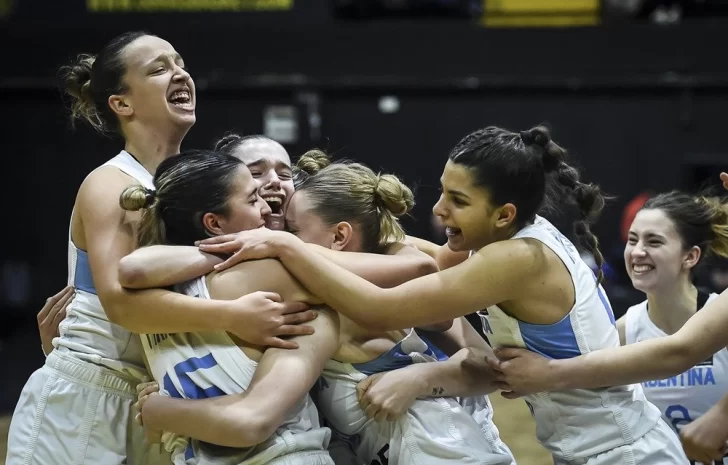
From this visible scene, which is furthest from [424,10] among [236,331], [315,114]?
[236,331]

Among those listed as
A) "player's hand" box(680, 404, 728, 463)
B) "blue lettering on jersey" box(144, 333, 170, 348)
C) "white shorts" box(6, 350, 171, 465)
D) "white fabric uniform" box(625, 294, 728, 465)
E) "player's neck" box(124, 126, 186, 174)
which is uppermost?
"player's neck" box(124, 126, 186, 174)

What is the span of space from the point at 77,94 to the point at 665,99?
6666mm

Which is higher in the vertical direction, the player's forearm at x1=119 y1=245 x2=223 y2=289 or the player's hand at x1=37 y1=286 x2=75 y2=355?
the player's forearm at x1=119 y1=245 x2=223 y2=289

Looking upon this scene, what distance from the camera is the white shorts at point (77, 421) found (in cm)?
257

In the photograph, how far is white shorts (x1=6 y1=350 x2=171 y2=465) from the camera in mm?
2574

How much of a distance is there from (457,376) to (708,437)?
707 mm

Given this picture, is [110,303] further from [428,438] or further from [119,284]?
[428,438]

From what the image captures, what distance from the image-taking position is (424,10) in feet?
28.8

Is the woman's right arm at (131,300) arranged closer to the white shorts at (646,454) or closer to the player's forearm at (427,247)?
the player's forearm at (427,247)

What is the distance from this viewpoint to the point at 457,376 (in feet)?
8.08

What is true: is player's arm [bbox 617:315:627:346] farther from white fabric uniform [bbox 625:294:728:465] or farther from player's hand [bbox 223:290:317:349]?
player's hand [bbox 223:290:317:349]

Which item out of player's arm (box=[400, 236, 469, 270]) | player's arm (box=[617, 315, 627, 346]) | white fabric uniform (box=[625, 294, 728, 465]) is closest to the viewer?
player's arm (box=[400, 236, 469, 270])

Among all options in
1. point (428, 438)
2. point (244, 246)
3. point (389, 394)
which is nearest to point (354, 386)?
point (389, 394)

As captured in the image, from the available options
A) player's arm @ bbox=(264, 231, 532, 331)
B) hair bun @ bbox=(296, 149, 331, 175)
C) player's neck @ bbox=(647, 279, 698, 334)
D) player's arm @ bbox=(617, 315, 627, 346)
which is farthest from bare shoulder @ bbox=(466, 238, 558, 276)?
player's arm @ bbox=(617, 315, 627, 346)
